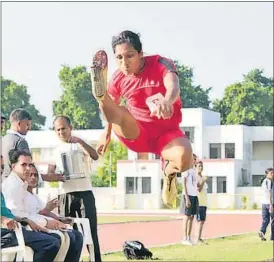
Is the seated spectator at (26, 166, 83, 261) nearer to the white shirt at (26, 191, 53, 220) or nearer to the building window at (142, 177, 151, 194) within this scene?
the white shirt at (26, 191, 53, 220)

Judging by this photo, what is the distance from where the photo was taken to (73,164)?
27.1 ft

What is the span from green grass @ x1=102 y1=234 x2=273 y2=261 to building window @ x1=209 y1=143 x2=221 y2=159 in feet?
87.5

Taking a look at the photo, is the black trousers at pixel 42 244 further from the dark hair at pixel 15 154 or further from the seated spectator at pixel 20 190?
the dark hair at pixel 15 154

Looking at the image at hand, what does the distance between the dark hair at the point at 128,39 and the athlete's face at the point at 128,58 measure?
19mm

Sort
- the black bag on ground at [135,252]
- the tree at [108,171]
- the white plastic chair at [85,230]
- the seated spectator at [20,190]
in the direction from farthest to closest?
the tree at [108,171]
the black bag on ground at [135,252]
the white plastic chair at [85,230]
the seated spectator at [20,190]

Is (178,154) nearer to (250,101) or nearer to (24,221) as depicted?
(24,221)

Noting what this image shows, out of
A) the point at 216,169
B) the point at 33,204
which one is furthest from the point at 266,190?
the point at 216,169

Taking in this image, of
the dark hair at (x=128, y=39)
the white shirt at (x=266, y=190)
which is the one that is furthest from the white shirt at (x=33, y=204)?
the white shirt at (x=266, y=190)

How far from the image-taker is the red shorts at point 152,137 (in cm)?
568

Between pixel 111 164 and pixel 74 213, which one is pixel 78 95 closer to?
pixel 111 164

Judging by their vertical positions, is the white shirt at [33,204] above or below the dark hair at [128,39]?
below

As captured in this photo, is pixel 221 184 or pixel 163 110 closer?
pixel 163 110

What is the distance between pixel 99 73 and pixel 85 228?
385 cm

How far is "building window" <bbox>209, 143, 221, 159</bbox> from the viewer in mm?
40812
